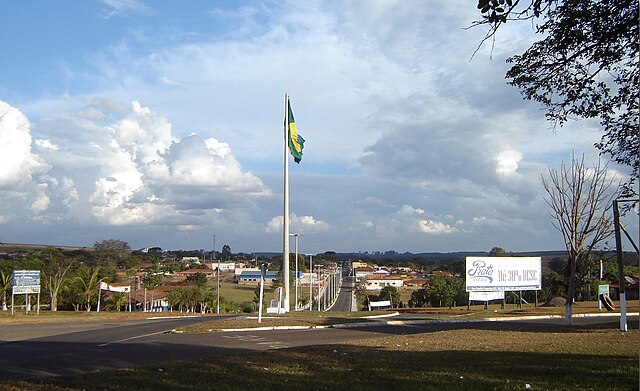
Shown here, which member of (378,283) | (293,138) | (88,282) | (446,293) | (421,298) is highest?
(293,138)

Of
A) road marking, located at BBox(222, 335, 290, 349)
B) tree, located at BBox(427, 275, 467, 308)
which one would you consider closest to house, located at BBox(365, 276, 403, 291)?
tree, located at BBox(427, 275, 467, 308)

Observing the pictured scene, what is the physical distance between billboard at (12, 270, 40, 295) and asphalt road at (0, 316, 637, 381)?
46.3 ft

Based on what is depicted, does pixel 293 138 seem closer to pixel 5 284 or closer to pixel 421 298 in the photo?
pixel 5 284

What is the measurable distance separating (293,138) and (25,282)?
17547 mm

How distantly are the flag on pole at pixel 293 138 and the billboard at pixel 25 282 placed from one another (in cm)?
1658

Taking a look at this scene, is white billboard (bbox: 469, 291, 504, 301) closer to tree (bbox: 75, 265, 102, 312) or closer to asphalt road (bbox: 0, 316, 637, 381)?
asphalt road (bbox: 0, 316, 637, 381)

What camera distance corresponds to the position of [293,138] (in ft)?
125

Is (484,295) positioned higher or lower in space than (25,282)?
lower

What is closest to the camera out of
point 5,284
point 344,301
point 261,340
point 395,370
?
point 395,370

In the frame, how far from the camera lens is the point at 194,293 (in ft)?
191

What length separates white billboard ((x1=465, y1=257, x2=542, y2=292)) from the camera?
37.6 meters

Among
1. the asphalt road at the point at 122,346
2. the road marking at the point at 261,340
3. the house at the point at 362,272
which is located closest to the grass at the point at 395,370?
the asphalt road at the point at 122,346

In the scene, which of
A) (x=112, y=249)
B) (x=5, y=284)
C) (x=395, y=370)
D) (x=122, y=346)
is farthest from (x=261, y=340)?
(x=112, y=249)

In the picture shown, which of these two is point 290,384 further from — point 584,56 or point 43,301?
point 43,301
